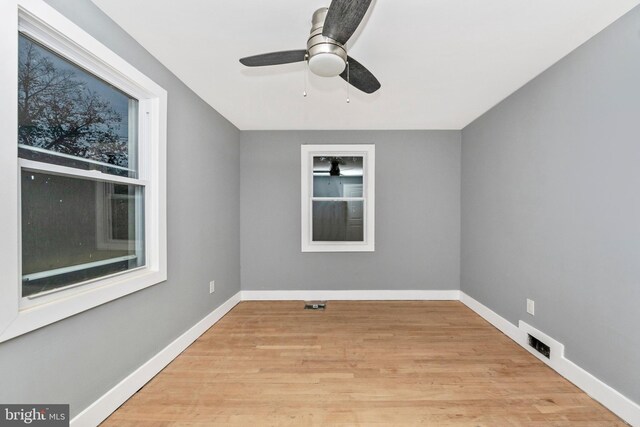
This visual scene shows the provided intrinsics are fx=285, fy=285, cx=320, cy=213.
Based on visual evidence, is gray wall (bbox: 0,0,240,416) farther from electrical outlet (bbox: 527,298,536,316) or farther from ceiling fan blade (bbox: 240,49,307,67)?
electrical outlet (bbox: 527,298,536,316)

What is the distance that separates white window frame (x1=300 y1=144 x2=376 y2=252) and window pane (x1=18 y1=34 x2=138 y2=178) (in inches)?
89.8

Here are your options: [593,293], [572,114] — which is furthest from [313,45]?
[593,293]

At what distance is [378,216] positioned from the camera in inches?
160

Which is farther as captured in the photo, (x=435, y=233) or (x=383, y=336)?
(x=435, y=233)

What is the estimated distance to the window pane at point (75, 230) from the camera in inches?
55.1

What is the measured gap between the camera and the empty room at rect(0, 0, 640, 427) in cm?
146

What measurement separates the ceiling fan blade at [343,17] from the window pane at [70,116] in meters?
1.44

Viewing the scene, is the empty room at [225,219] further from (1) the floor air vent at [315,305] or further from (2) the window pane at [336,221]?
(2) the window pane at [336,221]

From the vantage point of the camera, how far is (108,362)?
1.76 m

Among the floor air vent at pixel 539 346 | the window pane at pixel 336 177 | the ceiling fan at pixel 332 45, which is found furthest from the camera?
the window pane at pixel 336 177

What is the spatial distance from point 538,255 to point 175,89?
11.4 feet

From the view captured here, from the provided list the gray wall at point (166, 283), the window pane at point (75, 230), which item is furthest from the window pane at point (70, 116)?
the gray wall at point (166, 283)

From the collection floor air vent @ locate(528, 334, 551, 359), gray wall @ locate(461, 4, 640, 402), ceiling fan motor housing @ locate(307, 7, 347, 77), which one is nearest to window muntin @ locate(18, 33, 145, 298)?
ceiling fan motor housing @ locate(307, 7, 347, 77)

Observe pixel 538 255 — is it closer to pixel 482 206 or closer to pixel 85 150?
pixel 482 206
